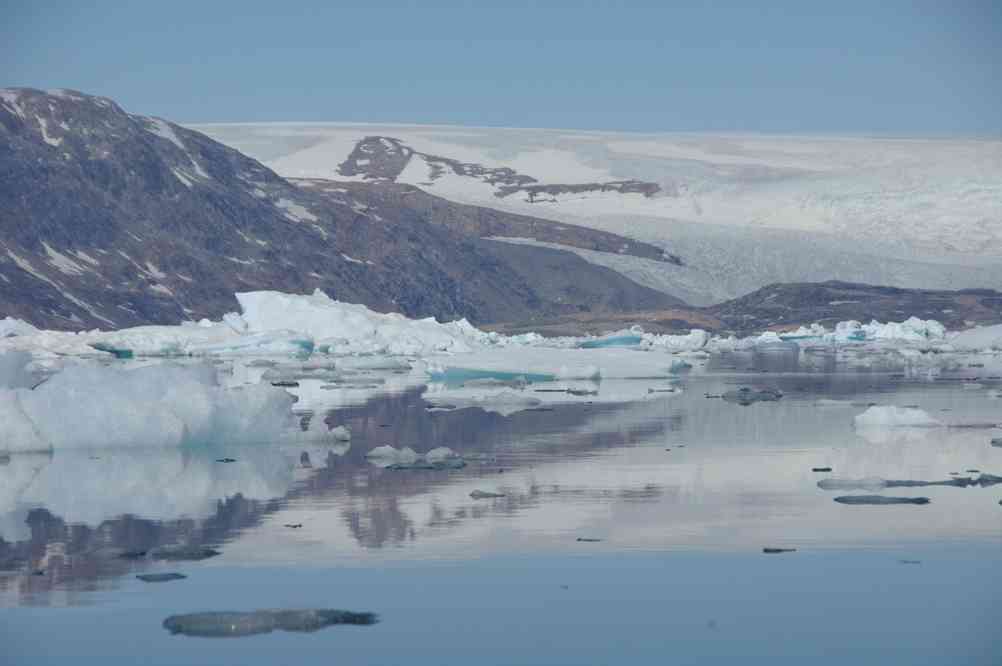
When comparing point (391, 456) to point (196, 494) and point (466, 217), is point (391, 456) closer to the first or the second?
point (196, 494)

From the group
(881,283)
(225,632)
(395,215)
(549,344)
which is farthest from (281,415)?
(395,215)

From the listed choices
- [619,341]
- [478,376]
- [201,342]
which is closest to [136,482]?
[478,376]

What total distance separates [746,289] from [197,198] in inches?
980

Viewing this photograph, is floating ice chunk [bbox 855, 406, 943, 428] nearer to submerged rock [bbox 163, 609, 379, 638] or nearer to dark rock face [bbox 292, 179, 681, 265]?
submerged rock [bbox 163, 609, 379, 638]

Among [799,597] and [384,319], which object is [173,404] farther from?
[384,319]

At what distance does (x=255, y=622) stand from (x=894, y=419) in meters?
10.8

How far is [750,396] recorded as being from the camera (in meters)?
22.6

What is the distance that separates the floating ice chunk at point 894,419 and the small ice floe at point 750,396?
422cm

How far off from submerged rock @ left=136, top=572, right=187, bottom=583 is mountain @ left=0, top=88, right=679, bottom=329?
49.8m

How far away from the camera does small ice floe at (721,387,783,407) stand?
21920 mm

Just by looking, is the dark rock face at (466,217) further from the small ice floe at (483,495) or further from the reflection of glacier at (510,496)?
the small ice floe at (483,495)

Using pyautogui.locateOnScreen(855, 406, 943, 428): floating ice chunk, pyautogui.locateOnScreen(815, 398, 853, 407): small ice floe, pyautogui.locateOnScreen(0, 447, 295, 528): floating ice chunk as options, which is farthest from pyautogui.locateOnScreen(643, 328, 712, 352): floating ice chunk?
pyautogui.locateOnScreen(0, 447, 295, 528): floating ice chunk

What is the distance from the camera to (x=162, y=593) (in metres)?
8.30

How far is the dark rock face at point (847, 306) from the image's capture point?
62.6m
